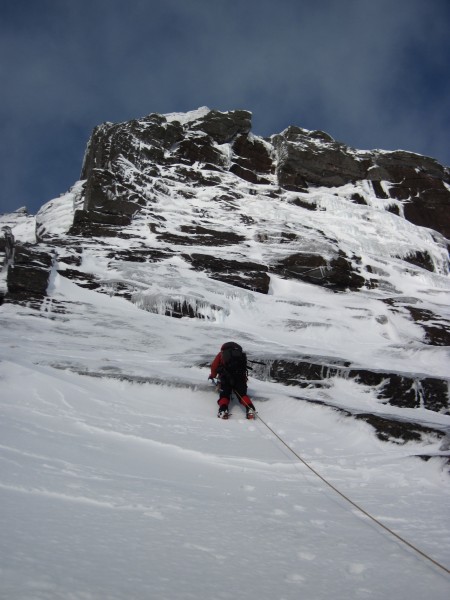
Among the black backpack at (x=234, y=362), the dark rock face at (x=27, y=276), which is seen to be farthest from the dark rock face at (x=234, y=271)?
the black backpack at (x=234, y=362)

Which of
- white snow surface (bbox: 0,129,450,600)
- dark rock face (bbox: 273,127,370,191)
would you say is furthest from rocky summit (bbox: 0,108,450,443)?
white snow surface (bbox: 0,129,450,600)

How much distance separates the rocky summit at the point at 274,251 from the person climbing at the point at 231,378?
1.13 metres

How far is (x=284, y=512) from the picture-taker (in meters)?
3.38

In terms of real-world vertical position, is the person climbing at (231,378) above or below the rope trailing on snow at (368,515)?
above

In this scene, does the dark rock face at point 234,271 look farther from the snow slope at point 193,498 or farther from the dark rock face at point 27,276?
the snow slope at point 193,498

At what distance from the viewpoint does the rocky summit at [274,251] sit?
1227cm

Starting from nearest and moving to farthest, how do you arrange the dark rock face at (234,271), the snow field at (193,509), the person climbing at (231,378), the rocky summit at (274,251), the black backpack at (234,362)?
1. the snow field at (193,509)
2. the person climbing at (231,378)
3. the black backpack at (234,362)
4. the rocky summit at (274,251)
5. the dark rock face at (234,271)

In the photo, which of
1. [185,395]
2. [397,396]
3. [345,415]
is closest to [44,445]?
[185,395]

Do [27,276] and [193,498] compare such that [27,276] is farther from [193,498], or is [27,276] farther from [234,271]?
[193,498]

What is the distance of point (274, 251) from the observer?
1122 inches

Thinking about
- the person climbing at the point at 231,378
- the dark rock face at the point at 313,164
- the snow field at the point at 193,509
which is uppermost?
the dark rock face at the point at 313,164

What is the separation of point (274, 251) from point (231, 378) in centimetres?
2159

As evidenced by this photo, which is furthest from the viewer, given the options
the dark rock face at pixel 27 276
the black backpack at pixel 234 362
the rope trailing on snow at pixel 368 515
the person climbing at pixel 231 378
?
the dark rock face at pixel 27 276

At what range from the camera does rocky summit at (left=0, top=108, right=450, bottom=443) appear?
40.2 ft
